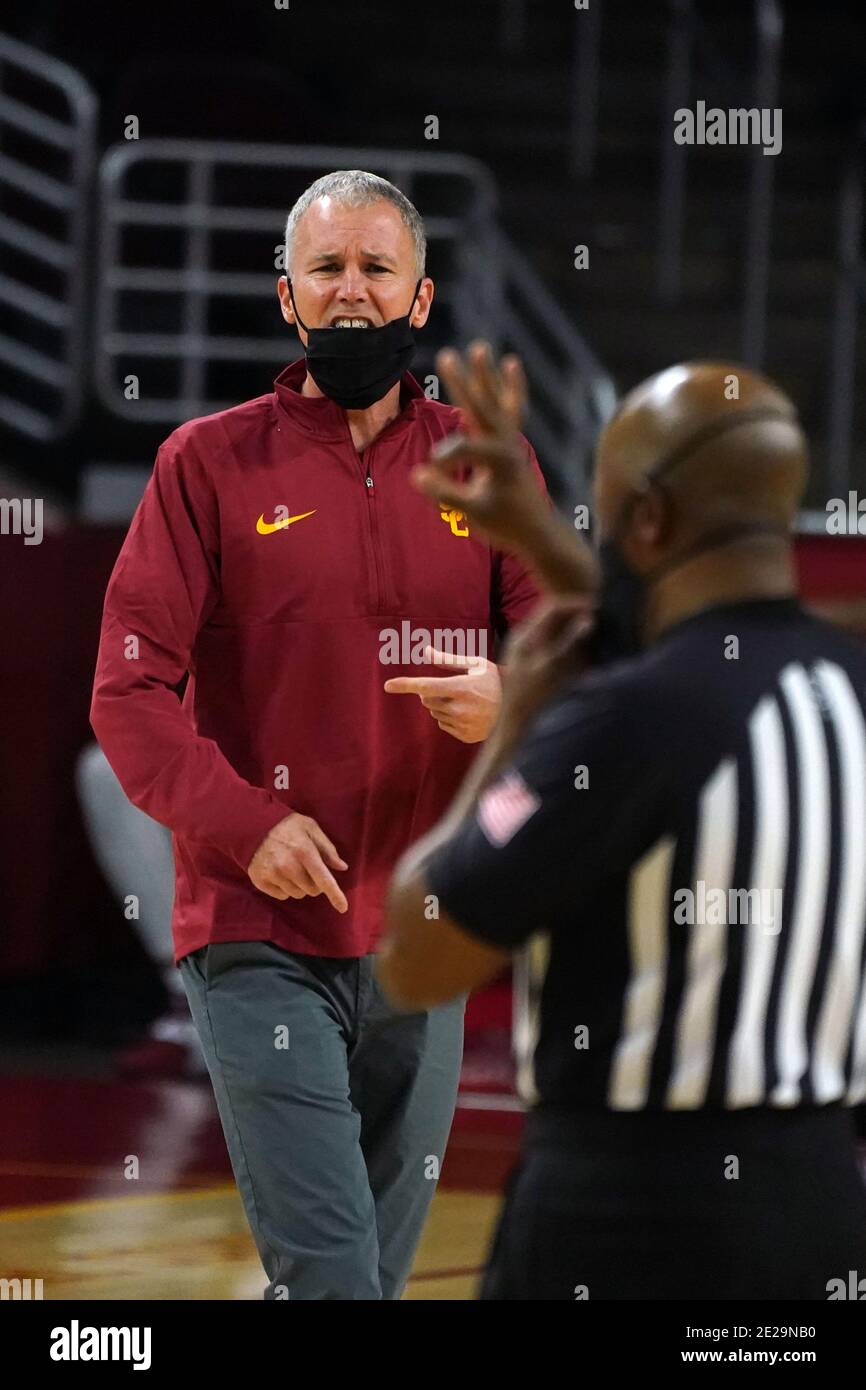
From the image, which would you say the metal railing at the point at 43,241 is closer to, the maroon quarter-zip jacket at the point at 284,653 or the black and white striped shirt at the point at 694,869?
the maroon quarter-zip jacket at the point at 284,653

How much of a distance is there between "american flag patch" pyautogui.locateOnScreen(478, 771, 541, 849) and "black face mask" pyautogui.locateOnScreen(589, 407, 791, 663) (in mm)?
208

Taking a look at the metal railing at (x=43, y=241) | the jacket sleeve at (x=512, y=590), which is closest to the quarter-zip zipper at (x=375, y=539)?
the jacket sleeve at (x=512, y=590)

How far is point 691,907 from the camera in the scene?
2074 mm

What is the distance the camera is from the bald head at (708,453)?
209 centimetres

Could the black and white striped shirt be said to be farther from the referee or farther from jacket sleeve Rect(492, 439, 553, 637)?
jacket sleeve Rect(492, 439, 553, 637)

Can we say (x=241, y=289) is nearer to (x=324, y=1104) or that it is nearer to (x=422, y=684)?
(x=422, y=684)

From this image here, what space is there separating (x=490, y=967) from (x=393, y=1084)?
1.45 meters

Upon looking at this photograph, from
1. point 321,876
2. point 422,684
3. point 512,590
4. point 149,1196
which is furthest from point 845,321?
point 321,876

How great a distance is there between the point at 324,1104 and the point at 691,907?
1302 millimetres

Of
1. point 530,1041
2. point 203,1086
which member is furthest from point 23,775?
point 530,1041

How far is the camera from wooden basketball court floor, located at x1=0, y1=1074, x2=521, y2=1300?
16.3 feet

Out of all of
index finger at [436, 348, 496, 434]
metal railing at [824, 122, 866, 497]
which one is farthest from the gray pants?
metal railing at [824, 122, 866, 497]

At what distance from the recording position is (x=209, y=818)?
323 cm
